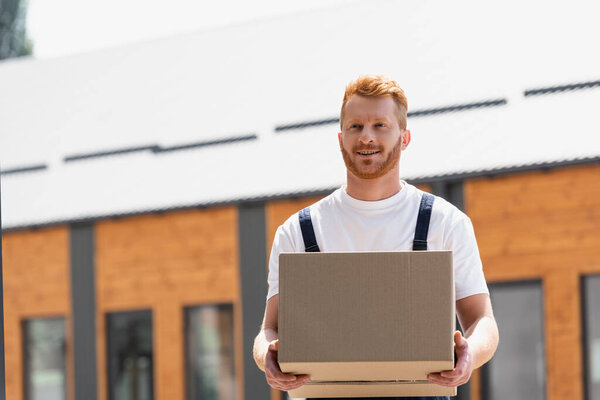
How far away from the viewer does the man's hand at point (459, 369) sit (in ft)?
8.90

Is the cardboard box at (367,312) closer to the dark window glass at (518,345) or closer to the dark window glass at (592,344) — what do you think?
the dark window glass at (592,344)

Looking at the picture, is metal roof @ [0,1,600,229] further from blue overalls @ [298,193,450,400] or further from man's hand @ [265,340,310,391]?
man's hand @ [265,340,310,391]

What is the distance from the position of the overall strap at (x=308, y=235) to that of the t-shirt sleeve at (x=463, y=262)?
35cm

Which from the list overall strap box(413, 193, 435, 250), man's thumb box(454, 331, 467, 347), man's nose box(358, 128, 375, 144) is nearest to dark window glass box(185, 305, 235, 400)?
overall strap box(413, 193, 435, 250)

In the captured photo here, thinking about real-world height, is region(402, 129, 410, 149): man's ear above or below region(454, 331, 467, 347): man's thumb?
above

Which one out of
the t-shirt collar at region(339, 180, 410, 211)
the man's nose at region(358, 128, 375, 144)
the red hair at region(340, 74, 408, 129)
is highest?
the red hair at region(340, 74, 408, 129)

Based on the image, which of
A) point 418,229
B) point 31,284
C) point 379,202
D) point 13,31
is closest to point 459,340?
point 418,229

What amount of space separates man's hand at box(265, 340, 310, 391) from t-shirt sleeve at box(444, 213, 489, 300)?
51 centimetres

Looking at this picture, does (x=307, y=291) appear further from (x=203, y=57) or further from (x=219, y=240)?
(x=203, y=57)

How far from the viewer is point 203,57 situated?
1758 cm

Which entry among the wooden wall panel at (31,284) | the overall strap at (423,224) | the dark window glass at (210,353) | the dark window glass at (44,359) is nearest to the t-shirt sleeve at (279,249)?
the overall strap at (423,224)

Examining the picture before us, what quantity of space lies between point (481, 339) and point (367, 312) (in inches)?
14.4

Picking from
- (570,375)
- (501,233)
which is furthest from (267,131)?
(570,375)

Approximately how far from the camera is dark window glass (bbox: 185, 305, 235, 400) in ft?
46.2
